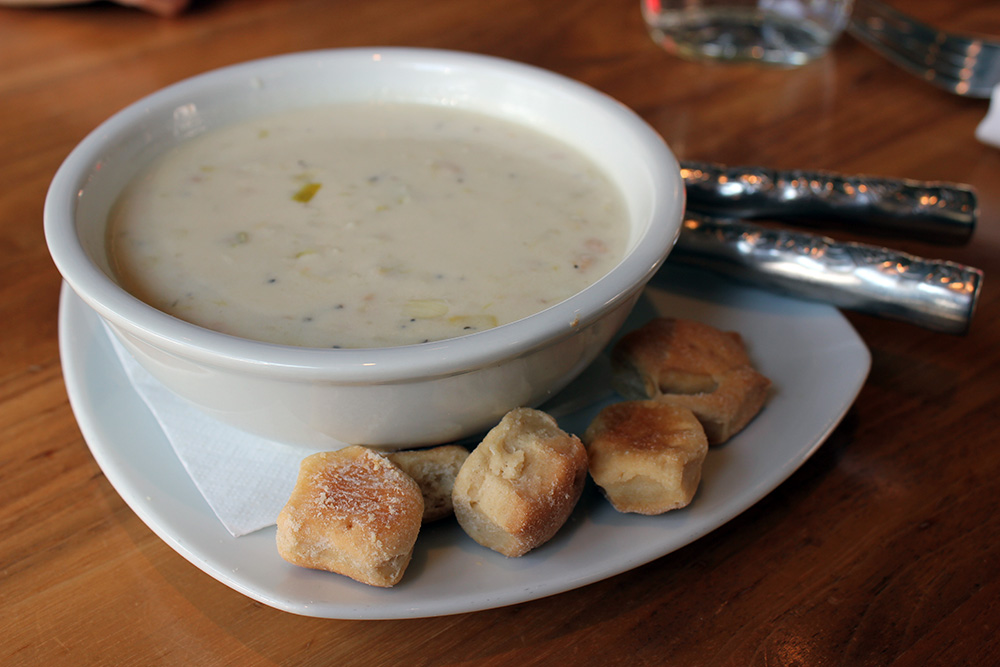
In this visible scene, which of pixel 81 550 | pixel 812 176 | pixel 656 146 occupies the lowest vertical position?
pixel 81 550

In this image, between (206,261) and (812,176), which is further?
(812,176)

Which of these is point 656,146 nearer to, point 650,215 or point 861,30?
point 650,215

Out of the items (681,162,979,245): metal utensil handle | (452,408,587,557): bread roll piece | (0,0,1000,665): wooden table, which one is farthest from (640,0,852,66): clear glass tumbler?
(452,408,587,557): bread roll piece

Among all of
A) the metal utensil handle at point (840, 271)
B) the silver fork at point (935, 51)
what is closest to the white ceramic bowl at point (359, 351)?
the metal utensil handle at point (840, 271)

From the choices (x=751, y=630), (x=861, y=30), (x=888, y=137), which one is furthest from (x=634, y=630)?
(x=861, y=30)

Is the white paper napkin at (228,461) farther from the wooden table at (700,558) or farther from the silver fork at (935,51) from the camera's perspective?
the silver fork at (935,51)

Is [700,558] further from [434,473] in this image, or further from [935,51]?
[935,51]
